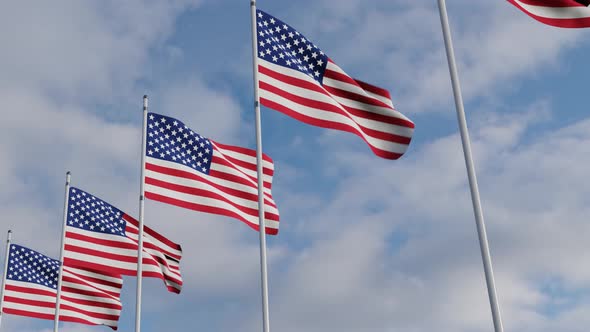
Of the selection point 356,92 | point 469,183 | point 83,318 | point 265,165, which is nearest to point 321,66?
point 356,92

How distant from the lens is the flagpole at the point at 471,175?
12378mm

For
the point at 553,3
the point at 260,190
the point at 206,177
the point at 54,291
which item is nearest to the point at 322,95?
the point at 260,190

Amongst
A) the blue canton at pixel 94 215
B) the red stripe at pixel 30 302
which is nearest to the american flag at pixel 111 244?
the blue canton at pixel 94 215

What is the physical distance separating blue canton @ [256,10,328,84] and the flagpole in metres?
3.49

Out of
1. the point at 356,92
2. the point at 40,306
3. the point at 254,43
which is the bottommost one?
the point at 40,306

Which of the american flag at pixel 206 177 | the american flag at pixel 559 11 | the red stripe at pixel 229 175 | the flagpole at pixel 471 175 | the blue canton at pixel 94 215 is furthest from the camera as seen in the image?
the blue canton at pixel 94 215

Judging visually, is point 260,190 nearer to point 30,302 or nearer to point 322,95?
point 322,95

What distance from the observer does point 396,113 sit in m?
17.0

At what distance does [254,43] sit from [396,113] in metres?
3.70

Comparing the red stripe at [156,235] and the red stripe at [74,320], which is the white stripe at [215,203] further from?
the red stripe at [74,320]

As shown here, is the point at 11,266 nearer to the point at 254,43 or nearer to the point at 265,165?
the point at 265,165

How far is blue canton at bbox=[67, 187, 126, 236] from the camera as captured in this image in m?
24.4

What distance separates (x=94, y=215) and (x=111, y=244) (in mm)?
1198

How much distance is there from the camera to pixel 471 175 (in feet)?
44.5
